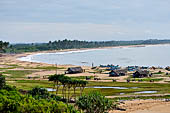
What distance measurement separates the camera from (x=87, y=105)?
116 ft

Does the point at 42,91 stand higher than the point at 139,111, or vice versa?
the point at 42,91

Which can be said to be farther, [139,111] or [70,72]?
[70,72]

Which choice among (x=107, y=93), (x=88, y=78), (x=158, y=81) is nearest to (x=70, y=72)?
(x=88, y=78)

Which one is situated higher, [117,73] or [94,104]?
[94,104]

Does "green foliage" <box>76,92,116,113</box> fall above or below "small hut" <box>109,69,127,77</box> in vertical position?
above

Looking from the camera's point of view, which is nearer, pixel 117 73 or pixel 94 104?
pixel 94 104

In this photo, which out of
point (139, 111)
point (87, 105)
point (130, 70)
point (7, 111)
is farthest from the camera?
point (130, 70)

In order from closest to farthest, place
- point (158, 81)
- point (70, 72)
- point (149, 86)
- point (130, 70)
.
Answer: point (149, 86)
point (158, 81)
point (70, 72)
point (130, 70)

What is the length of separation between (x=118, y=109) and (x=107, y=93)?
16.3 meters

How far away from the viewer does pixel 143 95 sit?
59281 mm

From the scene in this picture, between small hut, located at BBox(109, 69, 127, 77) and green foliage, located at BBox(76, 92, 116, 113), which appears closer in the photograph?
green foliage, located at BBox(76, 92, 116, 113)

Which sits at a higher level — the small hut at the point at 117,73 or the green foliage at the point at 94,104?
the green foliage at the point at 94,104

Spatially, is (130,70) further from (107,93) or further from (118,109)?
(118,109)

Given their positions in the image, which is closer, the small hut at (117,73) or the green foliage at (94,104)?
the green foliage at (94,104)
